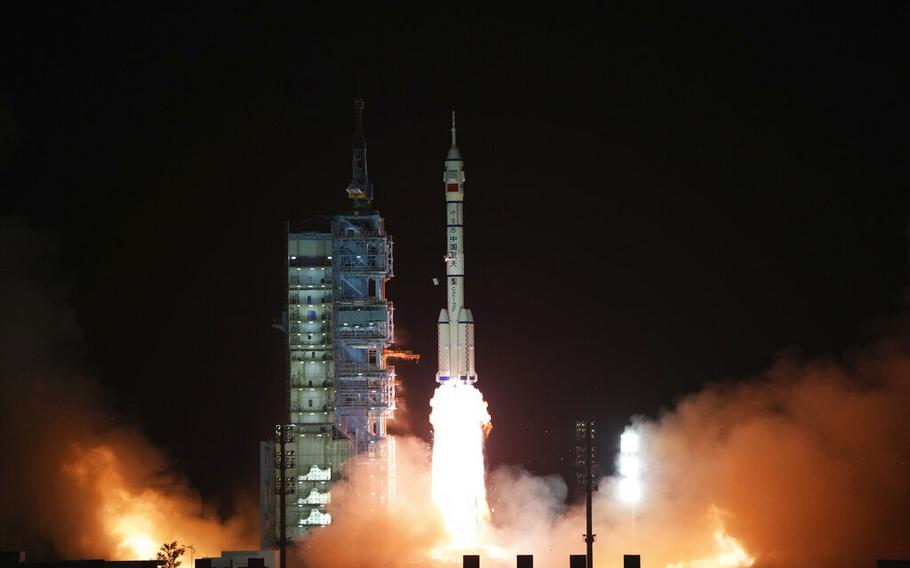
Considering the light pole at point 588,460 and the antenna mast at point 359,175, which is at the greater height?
the antenna mast at point 359,175

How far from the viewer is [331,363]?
71.9 m

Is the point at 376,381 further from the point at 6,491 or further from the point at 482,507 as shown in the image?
the point at 6,491

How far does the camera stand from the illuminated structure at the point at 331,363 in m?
71.9

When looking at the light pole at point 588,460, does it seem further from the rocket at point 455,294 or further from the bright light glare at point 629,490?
the bright light glare at point 629,490

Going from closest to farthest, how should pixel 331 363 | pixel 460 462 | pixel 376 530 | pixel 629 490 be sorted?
pixel 376 530 < pixel 331 363 < pixel 460 462 < pixel 629 490

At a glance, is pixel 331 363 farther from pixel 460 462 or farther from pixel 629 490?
pixel 629 490

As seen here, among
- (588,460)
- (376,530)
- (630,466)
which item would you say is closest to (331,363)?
(376,530)

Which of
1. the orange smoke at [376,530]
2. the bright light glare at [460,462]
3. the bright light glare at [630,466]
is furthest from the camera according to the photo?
the bright light glare at [630,466]

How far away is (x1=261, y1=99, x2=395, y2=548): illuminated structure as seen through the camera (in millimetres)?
71938

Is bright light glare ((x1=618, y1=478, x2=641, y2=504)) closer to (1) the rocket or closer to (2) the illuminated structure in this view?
(1) the rocket

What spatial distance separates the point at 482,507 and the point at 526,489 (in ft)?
16.4

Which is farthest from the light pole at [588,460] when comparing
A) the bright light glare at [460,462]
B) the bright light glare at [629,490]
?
the bright light glare at [629,490]

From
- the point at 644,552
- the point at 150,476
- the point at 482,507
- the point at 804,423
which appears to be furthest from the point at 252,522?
the point at 804,423

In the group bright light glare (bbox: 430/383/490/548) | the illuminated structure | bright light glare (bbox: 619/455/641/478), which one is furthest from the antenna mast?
bright light glare (bbox: 619/455/641/478)
